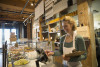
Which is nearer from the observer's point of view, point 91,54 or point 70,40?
point 70,40

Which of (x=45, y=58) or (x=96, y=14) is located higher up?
(x=96, y=14)

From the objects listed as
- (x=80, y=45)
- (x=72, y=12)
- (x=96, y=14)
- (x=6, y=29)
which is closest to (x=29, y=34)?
(x=6, y=29)

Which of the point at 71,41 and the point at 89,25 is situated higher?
the point at 89,25

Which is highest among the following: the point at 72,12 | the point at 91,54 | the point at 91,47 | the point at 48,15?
the point at 72,12

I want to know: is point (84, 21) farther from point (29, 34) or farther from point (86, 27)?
point (29, 34)

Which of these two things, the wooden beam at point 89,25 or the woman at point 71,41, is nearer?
the woman at point 71,41

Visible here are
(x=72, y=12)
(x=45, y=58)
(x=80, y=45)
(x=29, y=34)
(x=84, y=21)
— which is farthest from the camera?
(x=29, y=34)

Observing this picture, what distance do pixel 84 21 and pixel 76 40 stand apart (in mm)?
716

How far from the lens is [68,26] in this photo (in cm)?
99

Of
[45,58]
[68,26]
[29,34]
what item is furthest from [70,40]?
[29,34]

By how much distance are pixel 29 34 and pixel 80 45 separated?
5571mm

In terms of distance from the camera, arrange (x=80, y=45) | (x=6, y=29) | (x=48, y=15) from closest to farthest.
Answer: (x=80, y=45), (x=48, y=15), (x=6, y=29)

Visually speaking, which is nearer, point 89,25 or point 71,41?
point 71,41

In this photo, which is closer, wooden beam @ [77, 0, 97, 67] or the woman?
the woman
